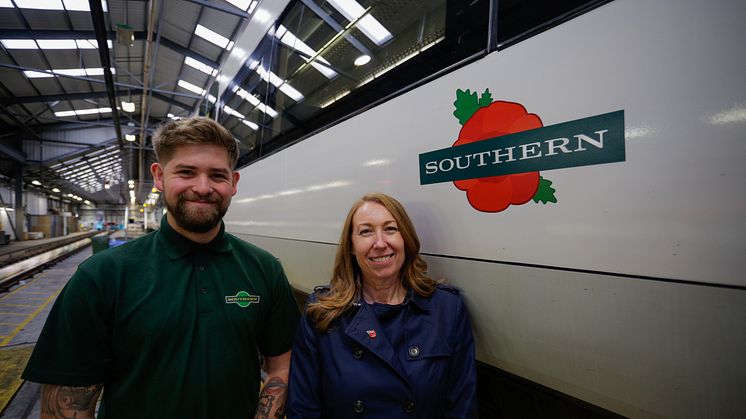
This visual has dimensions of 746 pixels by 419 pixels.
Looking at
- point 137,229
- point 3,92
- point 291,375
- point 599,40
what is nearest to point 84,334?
point 291,375

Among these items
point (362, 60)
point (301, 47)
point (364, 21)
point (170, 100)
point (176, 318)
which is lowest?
point (176, 318)

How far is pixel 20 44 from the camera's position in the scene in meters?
9.41

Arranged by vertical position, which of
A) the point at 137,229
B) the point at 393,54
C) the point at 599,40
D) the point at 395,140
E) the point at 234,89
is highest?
the point at 234,89

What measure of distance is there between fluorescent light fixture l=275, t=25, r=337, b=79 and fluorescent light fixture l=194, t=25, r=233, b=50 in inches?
328

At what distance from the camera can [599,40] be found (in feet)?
3.22

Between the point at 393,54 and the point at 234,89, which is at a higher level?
the point at 234,89

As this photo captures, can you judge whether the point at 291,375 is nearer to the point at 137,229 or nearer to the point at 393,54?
the point at 393,54

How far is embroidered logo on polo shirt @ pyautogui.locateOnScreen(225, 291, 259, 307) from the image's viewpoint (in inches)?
54.8

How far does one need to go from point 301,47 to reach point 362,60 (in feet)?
2.91

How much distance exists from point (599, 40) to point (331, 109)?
5.23ft

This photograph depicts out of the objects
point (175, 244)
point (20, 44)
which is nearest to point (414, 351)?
point (175, 244)

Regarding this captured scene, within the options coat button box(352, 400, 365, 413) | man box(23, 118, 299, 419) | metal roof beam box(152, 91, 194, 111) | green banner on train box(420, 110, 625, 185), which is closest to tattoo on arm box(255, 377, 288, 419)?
man box(23, 118, 299, 419)

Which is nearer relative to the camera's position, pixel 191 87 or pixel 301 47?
pixel 301 47

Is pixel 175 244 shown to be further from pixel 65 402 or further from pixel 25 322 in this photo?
pixel 25 322
